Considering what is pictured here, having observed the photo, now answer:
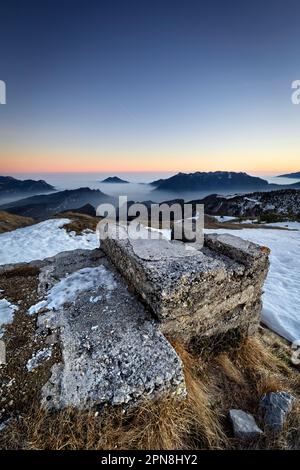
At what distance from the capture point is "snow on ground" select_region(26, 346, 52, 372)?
12.4ft

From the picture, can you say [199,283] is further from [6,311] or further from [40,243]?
[40,243]

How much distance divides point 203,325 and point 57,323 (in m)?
2.85

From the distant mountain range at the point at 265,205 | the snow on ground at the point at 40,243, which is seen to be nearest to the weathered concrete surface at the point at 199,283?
the snow on ground at the point at 40,243

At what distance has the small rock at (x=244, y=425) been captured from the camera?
3.46 meters

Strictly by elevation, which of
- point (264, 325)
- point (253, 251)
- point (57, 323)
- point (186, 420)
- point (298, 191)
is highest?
point (298, 191)

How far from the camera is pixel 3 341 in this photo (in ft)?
14.2

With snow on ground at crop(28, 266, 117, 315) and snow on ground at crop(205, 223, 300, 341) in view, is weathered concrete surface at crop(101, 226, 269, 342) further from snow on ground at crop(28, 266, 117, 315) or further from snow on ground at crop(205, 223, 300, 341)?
snow on ground at crop(205, 223, 300, 341)

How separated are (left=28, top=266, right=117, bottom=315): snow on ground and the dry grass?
7.55ft

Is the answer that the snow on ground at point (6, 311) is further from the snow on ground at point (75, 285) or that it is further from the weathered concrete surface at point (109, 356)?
the weathered concrete surface at point (109, 356)

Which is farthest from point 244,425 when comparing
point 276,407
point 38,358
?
point 38,358

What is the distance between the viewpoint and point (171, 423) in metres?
3.30

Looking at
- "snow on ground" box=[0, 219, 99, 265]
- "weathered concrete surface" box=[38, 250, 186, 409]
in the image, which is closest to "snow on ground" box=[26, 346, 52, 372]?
"weathered concrete surface" box=[38, 250, 186, 409]
